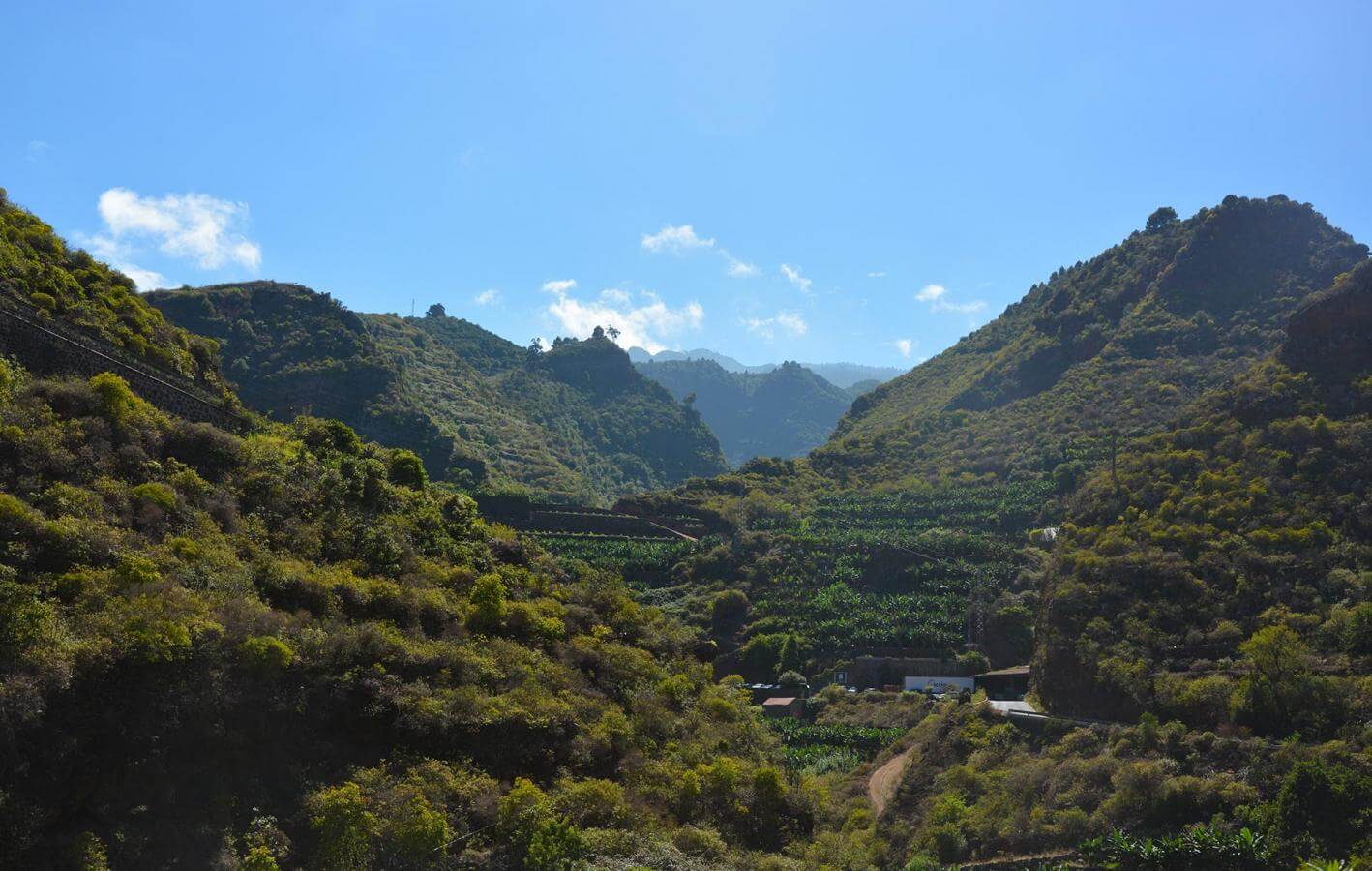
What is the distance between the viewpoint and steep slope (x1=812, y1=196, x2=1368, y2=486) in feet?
227

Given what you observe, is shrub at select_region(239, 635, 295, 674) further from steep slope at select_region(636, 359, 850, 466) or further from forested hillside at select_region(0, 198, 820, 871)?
steep slope at select_region(636, 359, 850, 466)

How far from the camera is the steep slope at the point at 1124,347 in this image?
2729 inches

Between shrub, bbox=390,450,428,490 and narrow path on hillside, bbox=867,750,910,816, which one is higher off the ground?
shrub, bbox=390,450,428,490

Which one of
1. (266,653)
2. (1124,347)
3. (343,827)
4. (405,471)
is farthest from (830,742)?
(1124,347)

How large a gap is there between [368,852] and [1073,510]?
4098 centimetres

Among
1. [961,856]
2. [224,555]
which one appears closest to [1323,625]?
[961,856]

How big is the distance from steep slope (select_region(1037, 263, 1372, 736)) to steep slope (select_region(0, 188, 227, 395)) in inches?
1196

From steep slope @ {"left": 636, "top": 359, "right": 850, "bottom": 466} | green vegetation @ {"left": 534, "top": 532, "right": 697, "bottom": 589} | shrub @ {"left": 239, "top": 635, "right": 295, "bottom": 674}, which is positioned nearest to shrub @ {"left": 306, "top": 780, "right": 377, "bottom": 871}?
shrub @ {"left": 239, "top": 635, "right": 295, "bottom": 674}

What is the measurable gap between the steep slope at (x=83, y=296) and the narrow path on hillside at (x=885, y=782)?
24.4 m

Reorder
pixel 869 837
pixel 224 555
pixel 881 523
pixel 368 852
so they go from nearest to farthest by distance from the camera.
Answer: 1. pixel 368 852
2. pixel 224 555
3. pixel 869 837
4. pixel 881 523

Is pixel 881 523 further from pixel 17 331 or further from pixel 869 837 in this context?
pixel 17 331

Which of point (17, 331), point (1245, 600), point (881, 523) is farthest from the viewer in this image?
point (881, 523)

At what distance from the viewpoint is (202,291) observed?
75438 mm

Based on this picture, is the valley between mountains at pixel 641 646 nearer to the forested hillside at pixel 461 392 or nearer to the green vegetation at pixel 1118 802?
the green vegetation at pixel 1118 802
